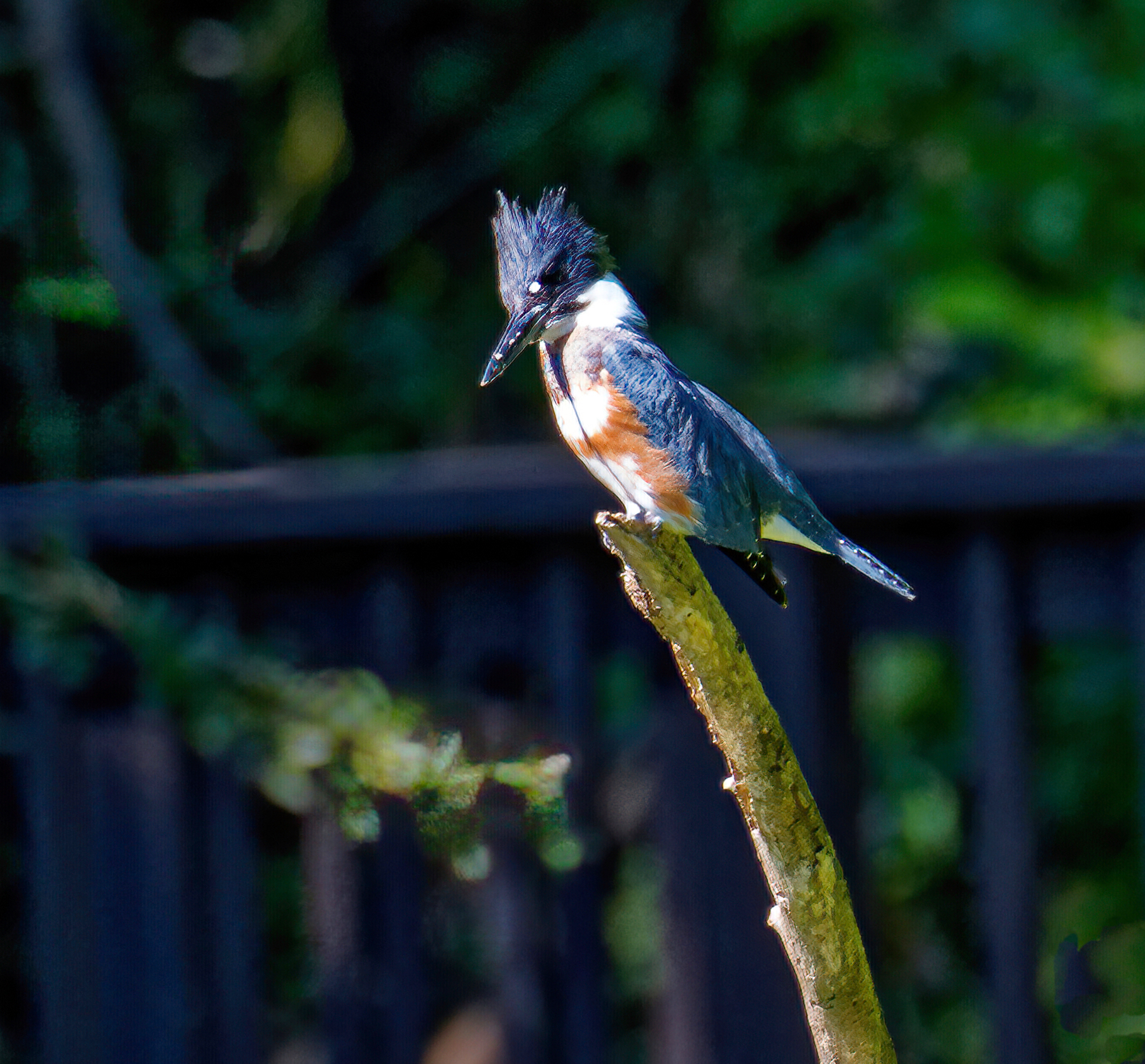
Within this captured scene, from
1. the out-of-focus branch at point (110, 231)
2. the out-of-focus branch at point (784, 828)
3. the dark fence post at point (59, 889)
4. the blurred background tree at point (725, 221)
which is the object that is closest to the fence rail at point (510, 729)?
the dark fence post at point (59, 889)

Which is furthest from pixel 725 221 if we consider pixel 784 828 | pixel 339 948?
pixel 784 828

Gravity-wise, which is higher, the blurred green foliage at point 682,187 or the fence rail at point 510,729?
the blurred green foliage at point 682,187

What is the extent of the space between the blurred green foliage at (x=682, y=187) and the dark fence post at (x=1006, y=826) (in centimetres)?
91

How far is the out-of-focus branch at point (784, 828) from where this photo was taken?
0.62 m

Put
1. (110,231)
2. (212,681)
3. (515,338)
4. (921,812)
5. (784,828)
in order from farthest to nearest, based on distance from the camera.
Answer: (921,812) → (110,231) → (212,681) → (515,338) → (784,828)

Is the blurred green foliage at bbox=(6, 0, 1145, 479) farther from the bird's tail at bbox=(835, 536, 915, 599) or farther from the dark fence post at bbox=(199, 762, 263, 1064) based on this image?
the bird's tail at bbox=(835, 536, 915, 599)

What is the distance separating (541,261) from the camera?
0.78 metres

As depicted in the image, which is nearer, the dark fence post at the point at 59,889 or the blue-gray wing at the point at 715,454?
the blue-gray wing at the point at 715,454

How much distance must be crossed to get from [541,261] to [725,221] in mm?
2232

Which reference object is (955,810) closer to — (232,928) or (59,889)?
(232,928)

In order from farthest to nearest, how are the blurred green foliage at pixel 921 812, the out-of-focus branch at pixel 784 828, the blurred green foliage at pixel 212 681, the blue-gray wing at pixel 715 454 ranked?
the blurred green foliage at pixel 921 812
the blurred green foliage at pixel 212 681
the blue-gray wing at pixel 715 454
the out-of-focus branch at pixel 784 828

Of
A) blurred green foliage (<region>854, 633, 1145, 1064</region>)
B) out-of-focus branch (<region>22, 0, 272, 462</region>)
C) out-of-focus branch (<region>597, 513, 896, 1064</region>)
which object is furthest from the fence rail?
out-of-focus branch (<region>597, 513, 896, 1064</region>)

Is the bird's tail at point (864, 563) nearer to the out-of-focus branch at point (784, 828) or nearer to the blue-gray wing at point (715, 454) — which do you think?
the blue-gray wing at point (715, 454)

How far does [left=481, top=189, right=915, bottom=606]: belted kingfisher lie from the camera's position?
775 mm
